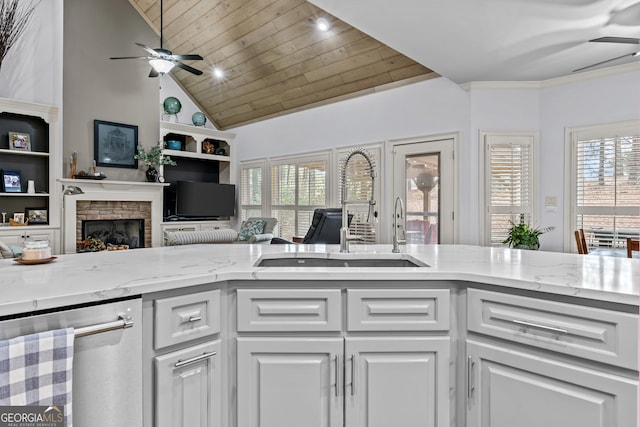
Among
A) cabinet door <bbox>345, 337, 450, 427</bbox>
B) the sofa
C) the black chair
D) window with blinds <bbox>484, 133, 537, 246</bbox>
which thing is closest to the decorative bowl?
the sofa

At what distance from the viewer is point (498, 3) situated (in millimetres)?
2611

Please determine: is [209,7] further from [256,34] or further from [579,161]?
[579,161]

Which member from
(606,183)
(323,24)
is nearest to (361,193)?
(323,24)

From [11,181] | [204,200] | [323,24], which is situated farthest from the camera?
[204,200]

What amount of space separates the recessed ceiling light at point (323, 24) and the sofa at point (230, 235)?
2852 millimetres

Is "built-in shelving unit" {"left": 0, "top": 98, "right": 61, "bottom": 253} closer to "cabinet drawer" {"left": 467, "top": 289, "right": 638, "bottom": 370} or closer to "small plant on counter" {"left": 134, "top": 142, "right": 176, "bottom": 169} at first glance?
"small plant on counter" {"left": 134, "top": 142, "right": 176, "bottom": 169}

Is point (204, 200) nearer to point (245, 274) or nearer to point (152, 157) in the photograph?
point (152, 157)

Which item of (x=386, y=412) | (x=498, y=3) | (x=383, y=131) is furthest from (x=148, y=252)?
(x=383, y=131)

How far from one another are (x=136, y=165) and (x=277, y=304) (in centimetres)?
556

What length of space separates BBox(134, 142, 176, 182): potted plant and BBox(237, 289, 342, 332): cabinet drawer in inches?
205

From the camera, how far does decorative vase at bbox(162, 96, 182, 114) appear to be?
21.9 feet

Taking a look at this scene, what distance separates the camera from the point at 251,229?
626 cm

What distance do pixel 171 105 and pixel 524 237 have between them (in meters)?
6.03

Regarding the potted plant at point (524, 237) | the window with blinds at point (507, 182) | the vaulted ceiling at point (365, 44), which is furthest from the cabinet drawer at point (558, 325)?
the window with blinds at point (507, 182)
